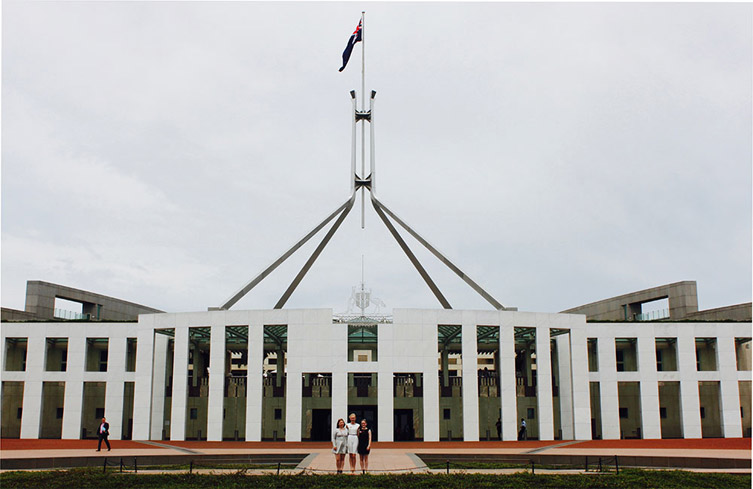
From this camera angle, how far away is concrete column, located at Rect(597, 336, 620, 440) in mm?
35812

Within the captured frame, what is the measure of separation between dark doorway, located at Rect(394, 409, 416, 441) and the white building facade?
0.26 feet

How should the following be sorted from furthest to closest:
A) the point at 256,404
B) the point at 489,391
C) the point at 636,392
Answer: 1. the point at 636,392
2. the point at 489,391
3. the point at 256,404

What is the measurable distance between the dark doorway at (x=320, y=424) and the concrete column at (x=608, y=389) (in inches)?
586

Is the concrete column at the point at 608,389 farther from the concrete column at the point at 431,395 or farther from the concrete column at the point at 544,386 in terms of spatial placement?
the concrete column at the point at 431,395

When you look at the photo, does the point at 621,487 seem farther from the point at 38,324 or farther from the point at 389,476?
the point at 38,324

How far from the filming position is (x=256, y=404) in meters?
32.3

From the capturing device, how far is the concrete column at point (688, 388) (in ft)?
119

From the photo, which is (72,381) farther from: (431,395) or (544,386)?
(544,386)

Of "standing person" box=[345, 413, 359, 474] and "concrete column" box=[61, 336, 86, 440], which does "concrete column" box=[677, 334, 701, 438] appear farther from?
"concrete column" box=[61, 336, 86, 440]

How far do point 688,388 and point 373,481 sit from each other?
2753 centimetres

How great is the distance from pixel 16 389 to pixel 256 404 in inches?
732

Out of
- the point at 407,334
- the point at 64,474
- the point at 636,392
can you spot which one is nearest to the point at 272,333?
the point at 407,334

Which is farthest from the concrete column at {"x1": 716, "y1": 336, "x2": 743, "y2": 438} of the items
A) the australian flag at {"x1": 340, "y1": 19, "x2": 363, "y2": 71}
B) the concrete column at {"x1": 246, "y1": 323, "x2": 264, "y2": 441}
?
the australian flag at {"x1": 340, "y1": 19, "x2": 363, "y2": 71}

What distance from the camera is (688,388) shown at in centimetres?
3688
